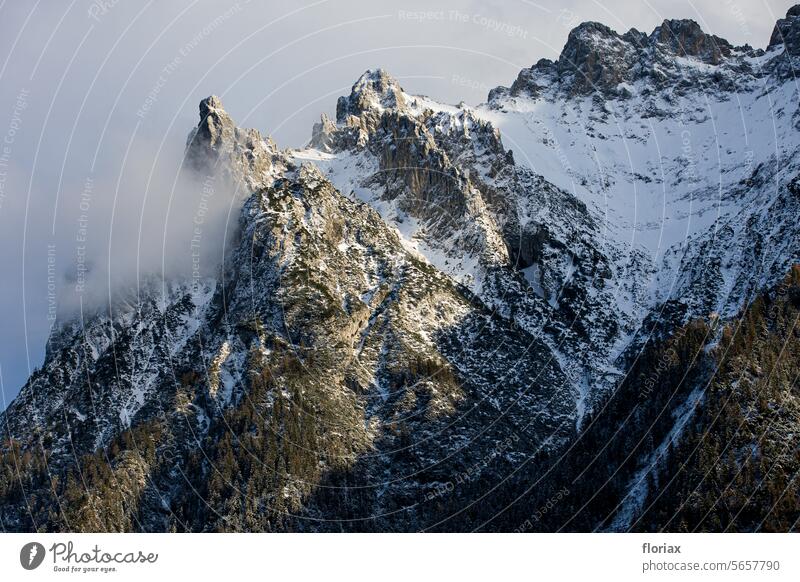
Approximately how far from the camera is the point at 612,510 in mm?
179625

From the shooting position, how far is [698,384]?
186875mm

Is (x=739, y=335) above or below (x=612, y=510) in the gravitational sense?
above

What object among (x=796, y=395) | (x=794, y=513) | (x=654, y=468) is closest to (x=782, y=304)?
(x=796, y=395)

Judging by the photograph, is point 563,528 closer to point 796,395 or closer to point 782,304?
point 796,395

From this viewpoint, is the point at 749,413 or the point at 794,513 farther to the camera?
the point at 749,413
